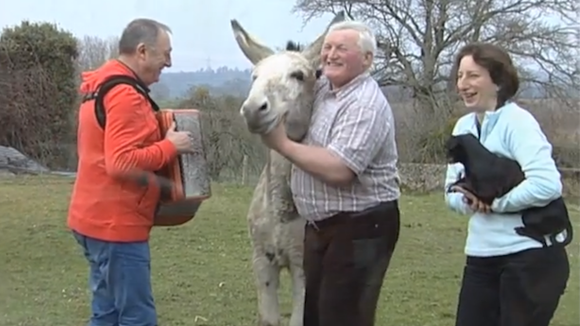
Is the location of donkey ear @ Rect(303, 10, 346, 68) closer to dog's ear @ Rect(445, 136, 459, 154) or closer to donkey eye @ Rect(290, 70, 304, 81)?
donkey eye @ Rect(290, 70, 304, 81)

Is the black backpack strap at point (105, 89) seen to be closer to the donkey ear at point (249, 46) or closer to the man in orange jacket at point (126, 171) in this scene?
the man in orange jacket at point (126, 171)

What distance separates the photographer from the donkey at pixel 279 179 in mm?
3230

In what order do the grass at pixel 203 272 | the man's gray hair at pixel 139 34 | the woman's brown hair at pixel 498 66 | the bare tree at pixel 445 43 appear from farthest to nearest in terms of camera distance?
the bare tree at pixel 445 43 → the grass at pixel 203 272 → the man's gray hair at pixel 139 34 → the woman's brown hair at pixel 498 66

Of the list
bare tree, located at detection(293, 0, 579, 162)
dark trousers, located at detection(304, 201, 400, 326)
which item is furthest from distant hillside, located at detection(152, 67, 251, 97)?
bare tree, located at detection(293, 0, 579, 162)

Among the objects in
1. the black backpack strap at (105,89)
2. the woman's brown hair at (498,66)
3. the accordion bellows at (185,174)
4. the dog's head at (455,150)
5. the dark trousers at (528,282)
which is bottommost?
the dark trousers at (528,282)

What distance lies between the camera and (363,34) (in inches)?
126

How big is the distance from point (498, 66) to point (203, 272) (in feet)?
16.5

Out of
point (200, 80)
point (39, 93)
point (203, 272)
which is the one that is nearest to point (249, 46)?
point (200, 80)

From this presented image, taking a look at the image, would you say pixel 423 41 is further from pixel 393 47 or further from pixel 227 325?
pixel 227 325

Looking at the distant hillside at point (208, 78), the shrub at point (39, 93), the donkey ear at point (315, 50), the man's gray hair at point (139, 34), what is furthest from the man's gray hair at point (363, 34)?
the shrub at point (39, 93)

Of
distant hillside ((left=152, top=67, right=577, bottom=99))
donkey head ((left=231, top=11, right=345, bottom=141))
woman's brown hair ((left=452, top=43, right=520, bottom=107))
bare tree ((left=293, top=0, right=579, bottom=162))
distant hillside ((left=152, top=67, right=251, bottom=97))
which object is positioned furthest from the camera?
bare tree ((left=293, top=0, right=579, bottom=162))

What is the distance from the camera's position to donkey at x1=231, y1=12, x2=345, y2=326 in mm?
3230

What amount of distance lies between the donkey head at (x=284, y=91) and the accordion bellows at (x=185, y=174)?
16.9 inches

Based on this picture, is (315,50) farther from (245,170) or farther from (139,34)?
(245,170)
